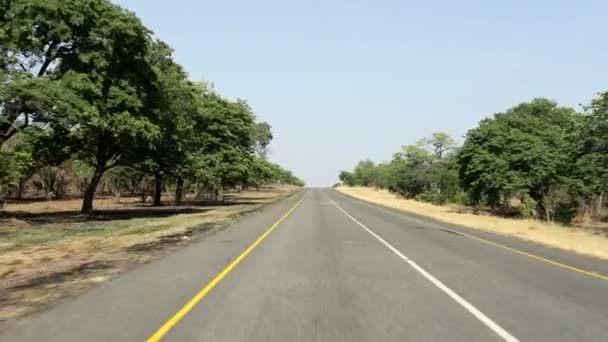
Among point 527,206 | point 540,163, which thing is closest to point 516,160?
point 540,163

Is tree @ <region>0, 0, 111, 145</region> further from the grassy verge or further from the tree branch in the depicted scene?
the grassy verge

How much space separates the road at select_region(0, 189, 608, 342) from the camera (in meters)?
6.82

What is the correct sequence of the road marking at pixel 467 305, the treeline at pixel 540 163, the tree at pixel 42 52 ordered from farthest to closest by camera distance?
the treeline at pixel 540 163, the tree at pixel 42 52, the road marking at pixel 467 305

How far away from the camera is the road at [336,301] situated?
682 centimetres

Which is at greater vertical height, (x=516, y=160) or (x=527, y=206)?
(x=516, y=160)

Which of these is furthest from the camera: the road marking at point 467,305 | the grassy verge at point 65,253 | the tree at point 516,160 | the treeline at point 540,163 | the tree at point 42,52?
the tree at point 516,160

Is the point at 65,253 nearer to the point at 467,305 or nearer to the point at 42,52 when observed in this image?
the point at 467,305

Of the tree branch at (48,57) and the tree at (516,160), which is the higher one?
the tree branch at (48,57)

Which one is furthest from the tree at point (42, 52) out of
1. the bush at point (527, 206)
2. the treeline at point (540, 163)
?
the bush at point (527, 206)

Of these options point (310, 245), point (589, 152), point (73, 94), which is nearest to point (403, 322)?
point (310, 245)

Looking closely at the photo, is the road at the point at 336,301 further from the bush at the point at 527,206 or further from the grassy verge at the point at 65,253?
the bush at the point at 527,206

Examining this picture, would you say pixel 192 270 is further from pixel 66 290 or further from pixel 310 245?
pixel 310 245

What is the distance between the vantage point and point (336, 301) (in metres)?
8.83

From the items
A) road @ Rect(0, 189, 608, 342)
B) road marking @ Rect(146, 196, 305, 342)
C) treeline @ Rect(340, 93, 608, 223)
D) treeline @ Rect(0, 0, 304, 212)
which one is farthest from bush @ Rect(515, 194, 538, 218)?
road marking @ Rect(146, 196, 305, 342)
